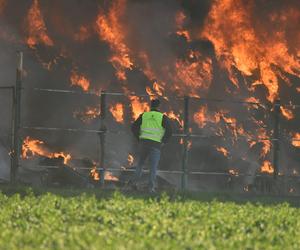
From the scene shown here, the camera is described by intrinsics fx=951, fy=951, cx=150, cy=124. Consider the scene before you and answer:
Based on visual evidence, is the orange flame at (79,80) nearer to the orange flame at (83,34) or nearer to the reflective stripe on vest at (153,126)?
the orange flame at (83,34)

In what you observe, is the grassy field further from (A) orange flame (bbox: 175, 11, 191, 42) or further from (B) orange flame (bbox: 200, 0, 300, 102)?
(A) orange flame (bbox: 175, 11, 191, 42)

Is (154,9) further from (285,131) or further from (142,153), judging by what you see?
(142,153)

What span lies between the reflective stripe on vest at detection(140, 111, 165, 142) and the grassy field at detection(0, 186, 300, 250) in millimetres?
5114

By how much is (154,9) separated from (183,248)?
795 inches

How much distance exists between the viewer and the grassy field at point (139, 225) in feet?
30.8

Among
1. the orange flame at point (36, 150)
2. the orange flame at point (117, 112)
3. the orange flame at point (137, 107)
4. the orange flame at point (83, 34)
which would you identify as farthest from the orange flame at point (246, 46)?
the orange flame at point (36, 150)

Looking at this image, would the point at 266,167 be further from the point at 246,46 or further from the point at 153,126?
the point at 153,126

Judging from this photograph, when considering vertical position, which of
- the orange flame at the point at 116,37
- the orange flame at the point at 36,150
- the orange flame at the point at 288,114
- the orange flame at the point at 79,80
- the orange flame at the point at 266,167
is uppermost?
the orange flame at the point at 116,37

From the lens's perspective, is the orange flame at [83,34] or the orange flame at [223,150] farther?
the orange flame at [83,34]

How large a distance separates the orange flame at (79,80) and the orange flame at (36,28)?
1.15 m

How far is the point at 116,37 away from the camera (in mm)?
27594

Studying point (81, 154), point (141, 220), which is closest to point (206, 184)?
point (81, 154)

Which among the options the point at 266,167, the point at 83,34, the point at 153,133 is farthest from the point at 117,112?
the point at 153,133

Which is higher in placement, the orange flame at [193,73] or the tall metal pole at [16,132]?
the orange flame at [193,73]
